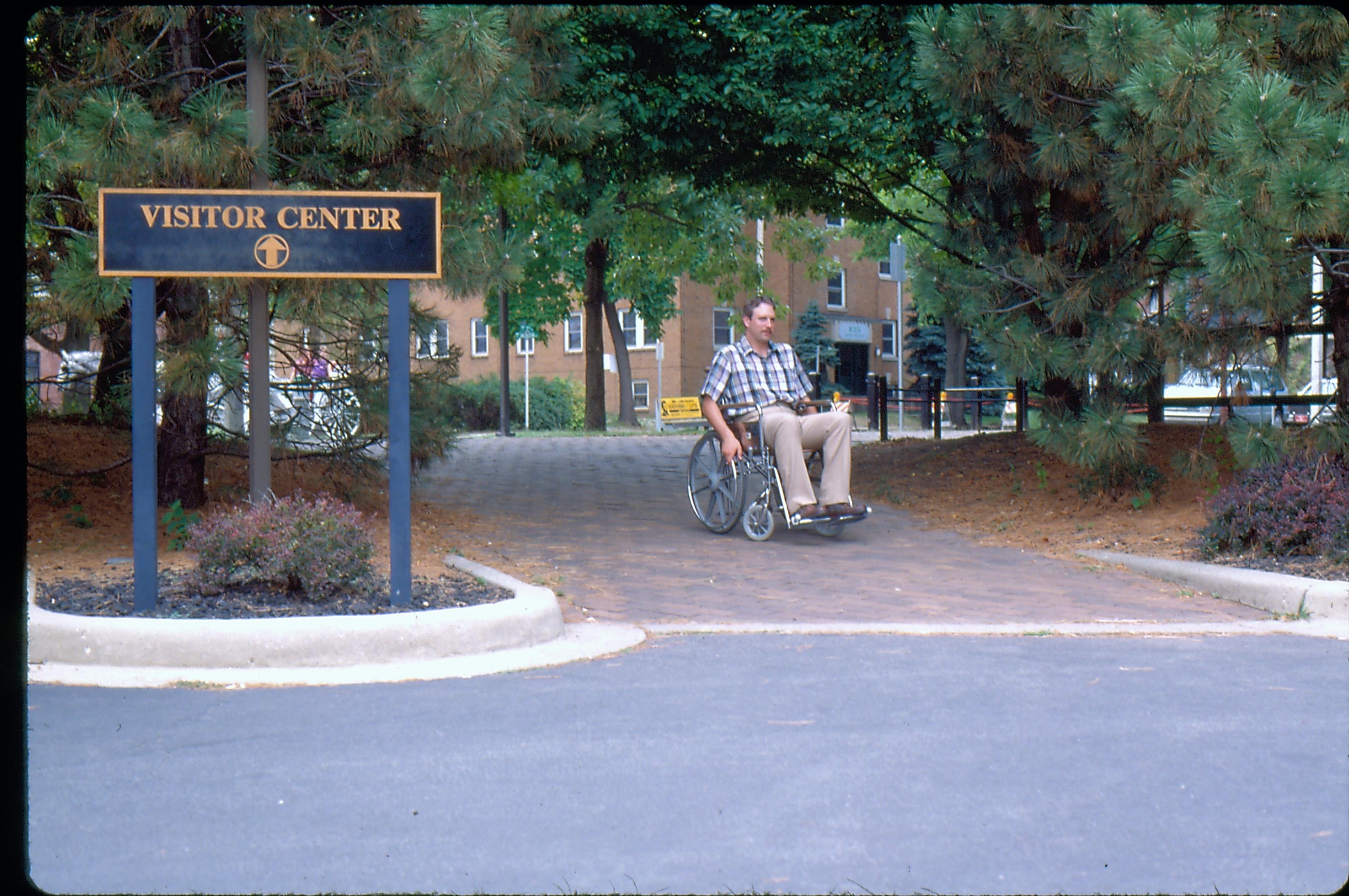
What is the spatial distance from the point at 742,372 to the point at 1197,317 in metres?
3.25

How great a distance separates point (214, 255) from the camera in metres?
6.43

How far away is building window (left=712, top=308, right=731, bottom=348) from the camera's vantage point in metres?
44.9

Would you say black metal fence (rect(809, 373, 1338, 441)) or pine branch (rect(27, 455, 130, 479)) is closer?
pine branch (rect(27, 455, 130, 479))

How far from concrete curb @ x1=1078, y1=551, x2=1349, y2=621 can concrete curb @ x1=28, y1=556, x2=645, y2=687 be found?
3.79 metres

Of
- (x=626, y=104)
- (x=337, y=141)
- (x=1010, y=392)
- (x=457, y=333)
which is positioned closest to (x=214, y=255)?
(x=337, y=141)

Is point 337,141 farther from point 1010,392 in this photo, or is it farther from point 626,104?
point 1010,392

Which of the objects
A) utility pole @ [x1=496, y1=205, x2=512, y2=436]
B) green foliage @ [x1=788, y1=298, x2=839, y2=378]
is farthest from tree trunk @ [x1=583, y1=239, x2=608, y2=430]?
green foliage @ [x1=788, y1=298, x2=839, y2=378]

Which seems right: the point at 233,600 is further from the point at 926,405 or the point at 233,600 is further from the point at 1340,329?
the point at 926,405

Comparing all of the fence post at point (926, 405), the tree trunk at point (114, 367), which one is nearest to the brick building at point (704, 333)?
the fence post at point (926, 405)

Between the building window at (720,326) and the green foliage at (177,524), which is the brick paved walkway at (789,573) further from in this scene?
the building window at (720,326)

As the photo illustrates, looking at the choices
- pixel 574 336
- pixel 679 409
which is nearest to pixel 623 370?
pixel 679 409

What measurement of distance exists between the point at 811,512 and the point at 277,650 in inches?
182

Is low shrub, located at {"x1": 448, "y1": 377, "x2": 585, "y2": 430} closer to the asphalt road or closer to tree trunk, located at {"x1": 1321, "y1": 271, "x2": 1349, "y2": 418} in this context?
tree trunk, located at {"x1": 1321, "y1": 271, "x2": 1349, "y2": 418}

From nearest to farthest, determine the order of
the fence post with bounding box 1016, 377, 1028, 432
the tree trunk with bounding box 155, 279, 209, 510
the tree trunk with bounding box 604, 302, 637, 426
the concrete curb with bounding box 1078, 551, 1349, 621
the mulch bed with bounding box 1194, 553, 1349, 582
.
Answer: the concrete curb with bounding box 1078, 551, 1349, 621 → the mulch bed with bounding box 1194, 553, 1349, 582 → the tree trunk with bounding box 155, 279, 209, 510 → the fence post with bounding box 1016, 377, 1028, 432 → the tree trunk with bounding box 604, 302, 637, 426
